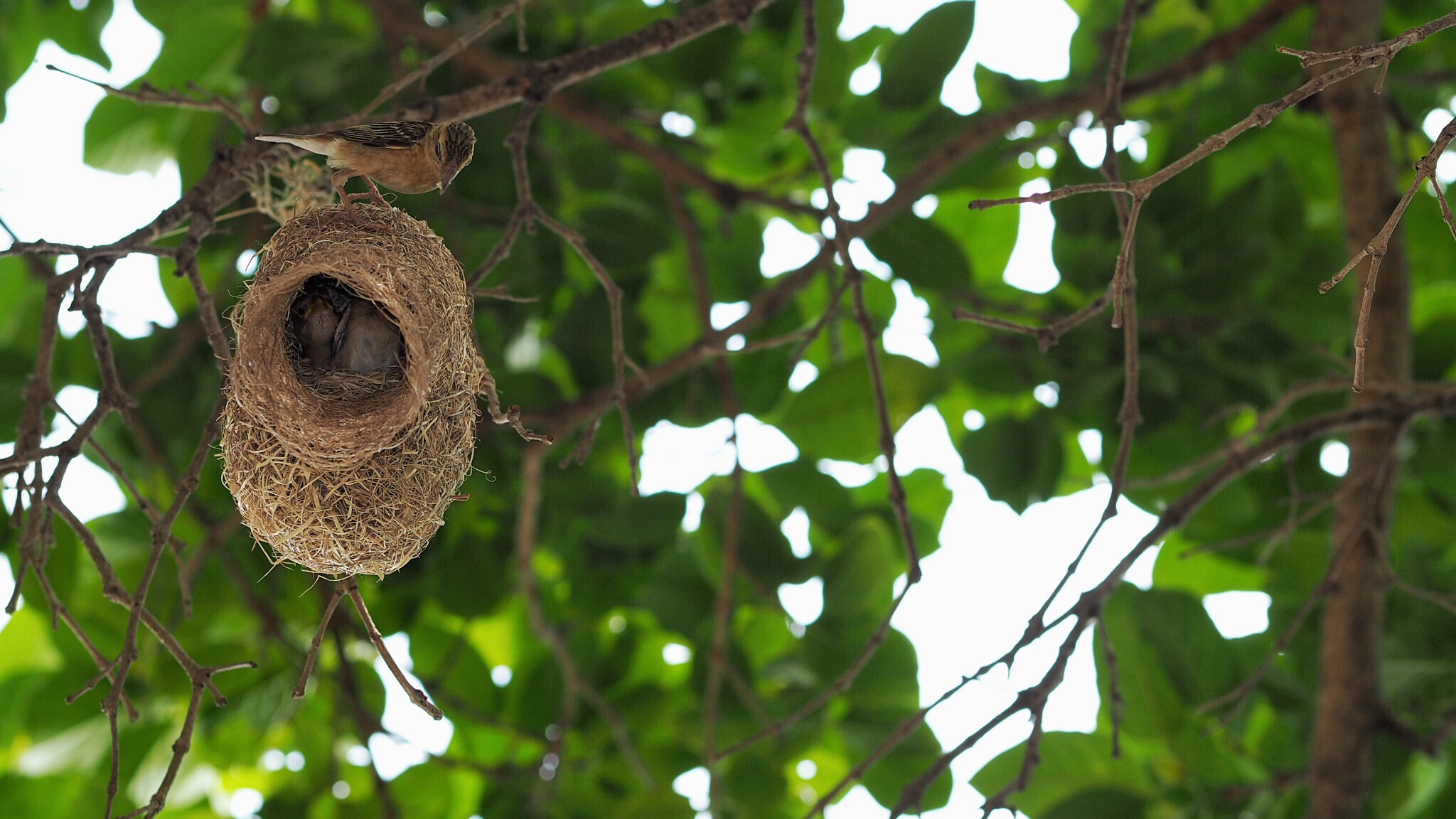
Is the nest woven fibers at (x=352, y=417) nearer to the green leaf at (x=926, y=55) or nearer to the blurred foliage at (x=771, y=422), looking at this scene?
the blurred foliage at (x=771, y=422)

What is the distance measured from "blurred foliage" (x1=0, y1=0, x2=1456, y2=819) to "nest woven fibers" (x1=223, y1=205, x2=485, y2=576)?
3.06ft

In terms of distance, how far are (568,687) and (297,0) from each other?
2633 mm

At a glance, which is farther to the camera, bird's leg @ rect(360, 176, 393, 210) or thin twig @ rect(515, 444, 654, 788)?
thin twig @ rect(515, 444, 654, 788)

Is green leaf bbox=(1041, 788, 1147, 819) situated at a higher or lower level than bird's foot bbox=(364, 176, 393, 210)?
lower

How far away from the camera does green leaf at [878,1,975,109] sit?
7.56 feet

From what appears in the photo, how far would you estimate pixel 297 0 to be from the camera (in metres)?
3.73

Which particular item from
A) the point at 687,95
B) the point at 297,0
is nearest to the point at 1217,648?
the point at 687,95

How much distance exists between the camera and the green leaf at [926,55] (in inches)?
90.7

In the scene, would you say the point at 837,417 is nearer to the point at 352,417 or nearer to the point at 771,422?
the point at 771,422

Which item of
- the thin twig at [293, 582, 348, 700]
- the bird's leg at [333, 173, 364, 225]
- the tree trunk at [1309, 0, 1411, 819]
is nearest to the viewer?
the thin twig at [293, 582, 348, 700]

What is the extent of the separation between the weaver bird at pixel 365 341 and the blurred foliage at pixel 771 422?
0.85m

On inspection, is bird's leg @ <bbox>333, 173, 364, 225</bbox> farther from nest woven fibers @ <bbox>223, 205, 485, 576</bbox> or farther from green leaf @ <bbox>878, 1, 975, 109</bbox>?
green leaf @ <bbox>878, 1, 975, 109</bbox>

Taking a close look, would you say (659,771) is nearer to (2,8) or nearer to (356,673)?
(356,673)

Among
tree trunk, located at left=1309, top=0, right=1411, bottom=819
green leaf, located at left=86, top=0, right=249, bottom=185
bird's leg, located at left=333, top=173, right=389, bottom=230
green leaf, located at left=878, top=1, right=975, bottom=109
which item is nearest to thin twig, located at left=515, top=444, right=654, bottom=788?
bird's leg, located at left=333, top=173, right=389, bottom=230
